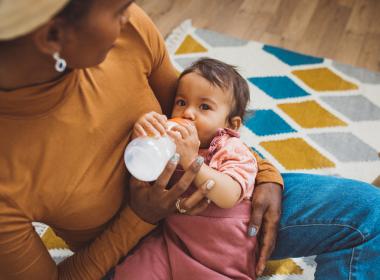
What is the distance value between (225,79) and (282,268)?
26.1 inches

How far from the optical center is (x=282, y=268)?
1.36 meters

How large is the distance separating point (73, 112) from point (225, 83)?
478mm

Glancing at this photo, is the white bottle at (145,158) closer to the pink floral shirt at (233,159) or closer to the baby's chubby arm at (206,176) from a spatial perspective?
the baby's chubby arm at (206,176)

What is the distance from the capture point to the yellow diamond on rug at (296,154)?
5.59ft

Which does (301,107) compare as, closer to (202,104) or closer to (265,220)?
(202,104)

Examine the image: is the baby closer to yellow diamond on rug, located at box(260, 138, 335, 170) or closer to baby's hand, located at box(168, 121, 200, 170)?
baby's hand, located at box(168, 121, 200, 170)

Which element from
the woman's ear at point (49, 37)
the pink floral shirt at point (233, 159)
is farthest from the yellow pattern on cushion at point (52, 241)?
the woman's ear at point (49, 37)

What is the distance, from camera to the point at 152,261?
0.95 metres

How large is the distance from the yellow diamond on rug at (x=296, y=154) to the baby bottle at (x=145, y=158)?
958 millimetres

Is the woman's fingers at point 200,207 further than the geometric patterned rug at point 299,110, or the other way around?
the geometric patterned rug at point 299,110

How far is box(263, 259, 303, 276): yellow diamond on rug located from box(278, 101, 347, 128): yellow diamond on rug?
0.70 metres

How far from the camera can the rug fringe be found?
7.37 ft

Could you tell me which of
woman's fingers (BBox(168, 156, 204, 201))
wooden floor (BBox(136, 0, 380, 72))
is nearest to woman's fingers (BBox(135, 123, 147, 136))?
woman's fingers (BBox(168, 156, 204, 201))

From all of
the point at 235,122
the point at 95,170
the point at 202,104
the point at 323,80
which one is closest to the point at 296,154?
the point at 323,80
